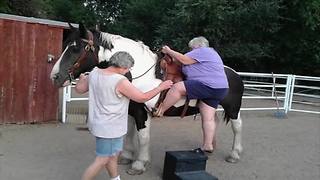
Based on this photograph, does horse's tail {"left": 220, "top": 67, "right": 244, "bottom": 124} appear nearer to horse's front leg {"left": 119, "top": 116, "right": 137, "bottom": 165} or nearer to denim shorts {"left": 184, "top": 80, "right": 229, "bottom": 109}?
denim shorts {"left": 184, "top": 80, "right": 229, "bottom": 109}

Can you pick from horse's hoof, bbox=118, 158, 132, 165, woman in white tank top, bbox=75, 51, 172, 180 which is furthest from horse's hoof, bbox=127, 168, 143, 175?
woman in white tank top, bbox=75, 51, 172, 180

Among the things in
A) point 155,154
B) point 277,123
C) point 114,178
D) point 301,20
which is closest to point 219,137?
point 155,154

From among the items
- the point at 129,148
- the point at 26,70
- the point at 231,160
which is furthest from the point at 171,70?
the point at 26,70

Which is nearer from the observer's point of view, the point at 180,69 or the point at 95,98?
the point at 95,98

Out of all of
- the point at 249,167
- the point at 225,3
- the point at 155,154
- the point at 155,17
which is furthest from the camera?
the point at 155,17

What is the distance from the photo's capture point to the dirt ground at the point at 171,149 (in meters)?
5.16

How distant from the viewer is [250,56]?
1795 centimetres

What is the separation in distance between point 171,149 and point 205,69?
6.58ft

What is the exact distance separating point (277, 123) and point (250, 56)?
8448 mm

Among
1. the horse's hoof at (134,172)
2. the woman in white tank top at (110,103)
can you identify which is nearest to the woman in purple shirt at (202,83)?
the horse's hoof at (134,172)

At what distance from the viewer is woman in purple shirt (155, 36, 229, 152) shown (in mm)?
4930

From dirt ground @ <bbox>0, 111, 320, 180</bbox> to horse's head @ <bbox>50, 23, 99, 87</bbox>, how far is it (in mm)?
1176

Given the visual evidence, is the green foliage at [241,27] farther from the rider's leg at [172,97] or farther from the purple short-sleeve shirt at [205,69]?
the rider's leg at [172,97]

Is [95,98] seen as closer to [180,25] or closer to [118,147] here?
[118,147]
